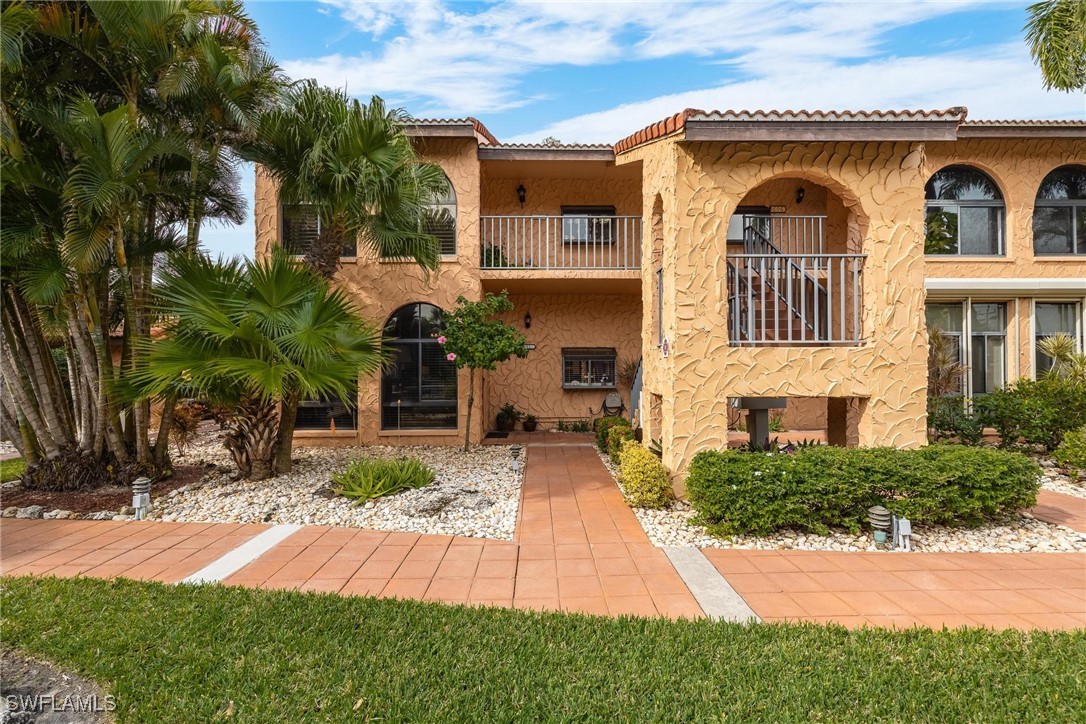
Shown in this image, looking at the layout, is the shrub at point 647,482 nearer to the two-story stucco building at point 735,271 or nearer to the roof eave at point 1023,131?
the two-story stucco building at point 735,271

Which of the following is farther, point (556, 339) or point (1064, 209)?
point (556, 339)

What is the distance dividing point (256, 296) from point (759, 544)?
7.19 meters

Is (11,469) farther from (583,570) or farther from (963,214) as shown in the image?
(963,214)

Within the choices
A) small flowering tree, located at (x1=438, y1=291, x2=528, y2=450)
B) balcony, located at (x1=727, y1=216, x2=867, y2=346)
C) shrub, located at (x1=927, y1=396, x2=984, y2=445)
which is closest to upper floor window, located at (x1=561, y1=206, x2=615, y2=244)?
balcony, located at (x1=727, y1=216, x2=867, y2=346)

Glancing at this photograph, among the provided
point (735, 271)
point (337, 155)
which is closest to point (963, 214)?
point (735, 271)

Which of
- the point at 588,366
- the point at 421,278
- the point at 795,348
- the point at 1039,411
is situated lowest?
the point at 1039,411

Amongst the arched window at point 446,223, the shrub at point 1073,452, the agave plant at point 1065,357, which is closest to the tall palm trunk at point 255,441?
the arched window at point 446,223

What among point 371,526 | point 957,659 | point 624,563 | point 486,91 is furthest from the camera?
point 486,91

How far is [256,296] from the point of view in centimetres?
688

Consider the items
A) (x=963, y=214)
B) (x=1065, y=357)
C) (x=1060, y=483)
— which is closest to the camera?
(x=1060, y=483)

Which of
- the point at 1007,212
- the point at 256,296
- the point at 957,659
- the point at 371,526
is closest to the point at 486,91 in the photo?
the point at 256,296

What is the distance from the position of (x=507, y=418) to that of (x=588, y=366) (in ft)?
8.92

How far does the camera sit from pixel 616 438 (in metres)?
9.52

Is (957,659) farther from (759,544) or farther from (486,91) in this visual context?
(486,91)
